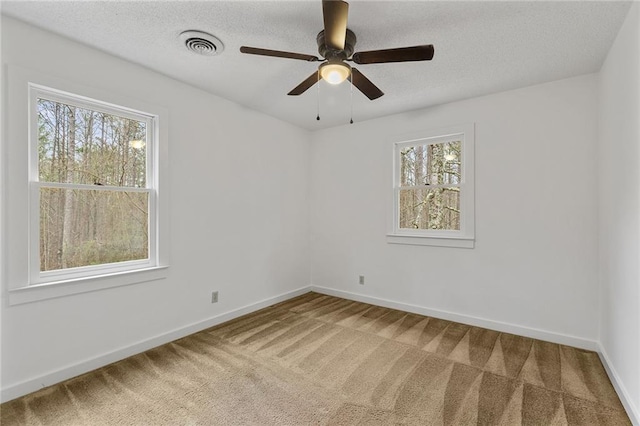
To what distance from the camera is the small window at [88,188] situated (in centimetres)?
219

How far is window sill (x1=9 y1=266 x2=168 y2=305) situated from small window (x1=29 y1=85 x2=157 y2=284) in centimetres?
8

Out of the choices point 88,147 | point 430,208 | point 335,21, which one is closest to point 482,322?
point 430,208

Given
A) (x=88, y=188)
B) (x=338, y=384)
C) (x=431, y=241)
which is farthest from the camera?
(x=431, y=241)

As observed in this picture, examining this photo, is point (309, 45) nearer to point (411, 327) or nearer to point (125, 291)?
point (125, 291)

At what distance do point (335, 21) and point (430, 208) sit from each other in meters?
2.70

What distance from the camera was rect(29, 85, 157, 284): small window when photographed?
86.4 inches

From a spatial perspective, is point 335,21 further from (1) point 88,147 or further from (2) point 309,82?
(1) point 88,147

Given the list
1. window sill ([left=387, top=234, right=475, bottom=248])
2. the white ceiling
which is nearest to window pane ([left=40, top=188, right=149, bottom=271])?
the white ceiling

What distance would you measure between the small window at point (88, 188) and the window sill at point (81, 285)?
80 millimetres

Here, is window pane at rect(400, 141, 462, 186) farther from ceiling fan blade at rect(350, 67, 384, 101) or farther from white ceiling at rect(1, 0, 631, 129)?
ceiling fan blade at rect(350, 67, 384, 101)

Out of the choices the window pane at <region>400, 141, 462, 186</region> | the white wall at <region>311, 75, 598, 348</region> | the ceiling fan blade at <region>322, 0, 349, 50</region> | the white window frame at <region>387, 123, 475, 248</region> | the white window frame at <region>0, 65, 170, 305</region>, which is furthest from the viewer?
the window pane at <region>400, 141, 462, 186</region>

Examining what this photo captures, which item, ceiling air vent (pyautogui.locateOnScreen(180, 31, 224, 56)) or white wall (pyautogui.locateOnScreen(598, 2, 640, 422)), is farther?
ceiling air vent (pyautogui.locateOnScreen(180, 31, 224, 56))

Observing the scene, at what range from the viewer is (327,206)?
4.56 meters

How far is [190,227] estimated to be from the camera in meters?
3.09
